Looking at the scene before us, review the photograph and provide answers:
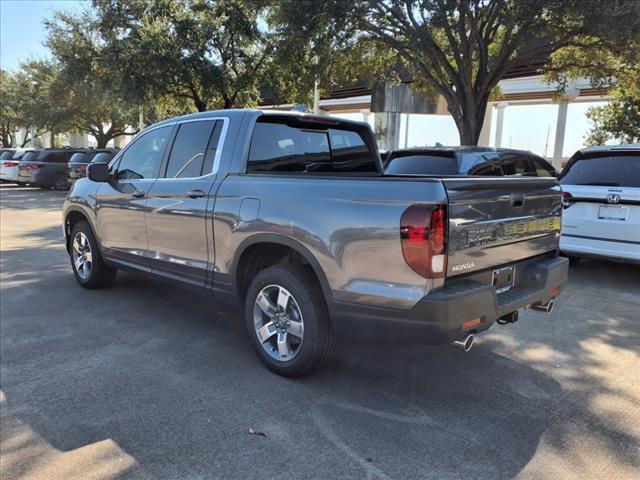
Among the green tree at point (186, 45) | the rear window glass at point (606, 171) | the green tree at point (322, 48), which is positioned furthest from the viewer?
the green tree at point (186, 45)

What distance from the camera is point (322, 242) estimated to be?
3.37m

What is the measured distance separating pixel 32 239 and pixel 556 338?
9296 millimetres

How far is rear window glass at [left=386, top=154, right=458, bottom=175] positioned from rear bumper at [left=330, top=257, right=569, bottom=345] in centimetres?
405

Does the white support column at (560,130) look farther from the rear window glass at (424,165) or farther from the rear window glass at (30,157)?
the rear window glass at (30,157)

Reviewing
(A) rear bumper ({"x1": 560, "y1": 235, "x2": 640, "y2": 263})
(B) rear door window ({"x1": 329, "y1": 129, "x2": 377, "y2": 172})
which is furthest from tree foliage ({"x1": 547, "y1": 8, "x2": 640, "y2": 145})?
(B) rear door window ({"x1": 329, "y1": 129, "x2": 377, "y2": 172})

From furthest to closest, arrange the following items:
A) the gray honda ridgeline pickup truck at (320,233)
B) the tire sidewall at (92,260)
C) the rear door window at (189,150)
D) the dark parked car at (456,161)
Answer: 1. the dark parked car at (456,161)
2. the tire sidewall at (92,260)
3. the rear door window at (189,150)
4. the gray honda ridgeline pickup truck at (320,233)

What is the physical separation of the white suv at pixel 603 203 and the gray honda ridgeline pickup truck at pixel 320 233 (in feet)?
9.04

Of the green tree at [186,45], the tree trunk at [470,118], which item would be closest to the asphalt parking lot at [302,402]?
the tree trunk at [470,118]

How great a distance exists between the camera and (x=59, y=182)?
2191 centimetres

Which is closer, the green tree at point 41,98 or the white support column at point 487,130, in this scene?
the white support column at point 487,130

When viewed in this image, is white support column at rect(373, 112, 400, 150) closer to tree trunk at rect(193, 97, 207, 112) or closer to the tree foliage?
the tree foliage

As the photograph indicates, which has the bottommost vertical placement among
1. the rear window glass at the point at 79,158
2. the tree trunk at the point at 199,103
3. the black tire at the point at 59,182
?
the black tire at the point at 59,182

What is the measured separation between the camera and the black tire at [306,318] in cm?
357

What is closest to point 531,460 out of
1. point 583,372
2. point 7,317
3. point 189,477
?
point 583,372
